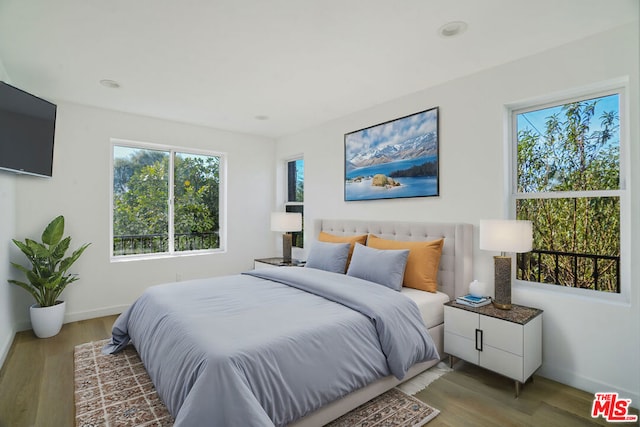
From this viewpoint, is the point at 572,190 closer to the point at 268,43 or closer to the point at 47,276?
the point at 268,43

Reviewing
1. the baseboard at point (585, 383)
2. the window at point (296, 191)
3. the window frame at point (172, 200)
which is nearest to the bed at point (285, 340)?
the baseboard at point (585, 383)

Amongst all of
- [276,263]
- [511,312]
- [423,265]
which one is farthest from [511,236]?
[276,263]

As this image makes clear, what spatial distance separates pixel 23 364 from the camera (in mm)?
2676

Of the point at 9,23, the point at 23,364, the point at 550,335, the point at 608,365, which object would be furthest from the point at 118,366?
the point at 608,365

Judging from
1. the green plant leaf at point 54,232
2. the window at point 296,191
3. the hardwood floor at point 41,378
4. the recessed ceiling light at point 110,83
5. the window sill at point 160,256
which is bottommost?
the hardwood floor at point 41,378

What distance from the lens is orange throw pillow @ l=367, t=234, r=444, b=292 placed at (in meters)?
2.88

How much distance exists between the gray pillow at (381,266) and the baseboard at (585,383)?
1.24 meters

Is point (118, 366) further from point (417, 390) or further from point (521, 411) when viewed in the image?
point (521, 411)

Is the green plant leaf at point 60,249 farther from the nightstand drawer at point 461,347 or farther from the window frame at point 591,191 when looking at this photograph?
the window frame at point 591,191

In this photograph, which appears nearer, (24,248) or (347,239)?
(24,248)

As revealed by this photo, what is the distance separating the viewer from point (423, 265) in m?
2.91

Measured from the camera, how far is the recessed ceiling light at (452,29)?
7.04 ft

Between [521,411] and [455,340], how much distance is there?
1.94 feet

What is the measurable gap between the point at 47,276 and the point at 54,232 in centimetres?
45
